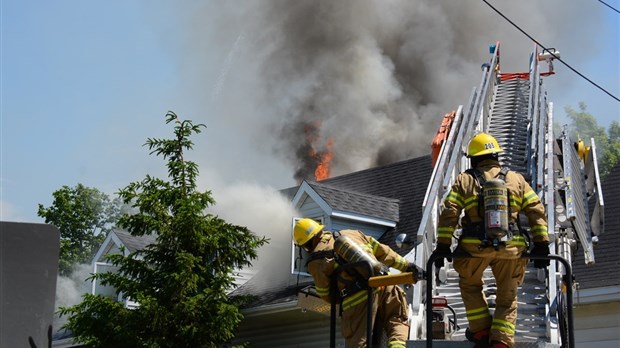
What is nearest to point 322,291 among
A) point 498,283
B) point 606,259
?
point 498,283

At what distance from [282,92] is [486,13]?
702cm

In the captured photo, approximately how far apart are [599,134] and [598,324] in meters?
25.3

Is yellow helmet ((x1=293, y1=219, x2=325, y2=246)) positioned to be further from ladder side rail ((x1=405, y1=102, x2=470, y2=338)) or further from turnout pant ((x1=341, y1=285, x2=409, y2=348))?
ladder side rail ((x1=405, y1=102, x2=470, y2=338))

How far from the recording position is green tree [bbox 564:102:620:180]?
34.2m

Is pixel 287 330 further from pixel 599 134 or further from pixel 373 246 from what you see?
pixel 599 134

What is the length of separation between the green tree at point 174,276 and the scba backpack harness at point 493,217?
844cm

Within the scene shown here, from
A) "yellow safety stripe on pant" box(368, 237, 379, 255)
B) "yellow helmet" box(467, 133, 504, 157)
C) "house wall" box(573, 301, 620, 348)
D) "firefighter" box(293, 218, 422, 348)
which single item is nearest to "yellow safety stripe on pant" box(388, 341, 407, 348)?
"firefighter" box(293, 218, 422, 348)

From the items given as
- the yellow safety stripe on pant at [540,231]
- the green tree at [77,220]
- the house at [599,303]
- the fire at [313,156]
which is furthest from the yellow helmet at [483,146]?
the green tree at [77,220]

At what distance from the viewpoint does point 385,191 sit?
19234mm

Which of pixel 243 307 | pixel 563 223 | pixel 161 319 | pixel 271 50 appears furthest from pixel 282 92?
pixel 563 223

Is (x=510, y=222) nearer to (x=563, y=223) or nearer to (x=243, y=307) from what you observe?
(x=563, y=223)

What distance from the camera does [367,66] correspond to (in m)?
29.2

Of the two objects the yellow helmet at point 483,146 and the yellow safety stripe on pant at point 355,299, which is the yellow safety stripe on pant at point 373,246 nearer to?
the yellow safety stripe on pant at point 355,299

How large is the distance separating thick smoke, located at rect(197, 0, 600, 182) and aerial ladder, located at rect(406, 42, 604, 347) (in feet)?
33.0
